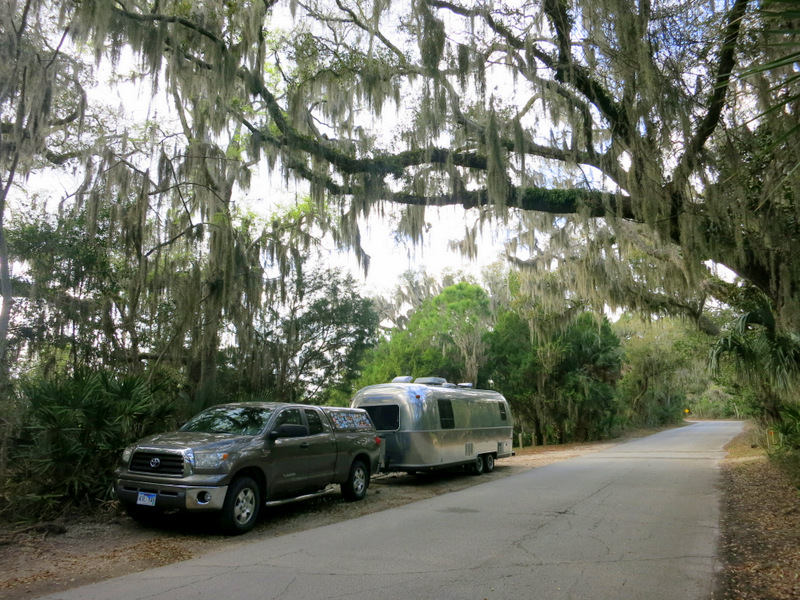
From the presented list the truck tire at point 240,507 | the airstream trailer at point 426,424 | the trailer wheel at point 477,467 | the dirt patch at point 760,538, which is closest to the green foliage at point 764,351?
the dirt patch at point 760,538

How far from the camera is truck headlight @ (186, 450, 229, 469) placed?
6.96 meters

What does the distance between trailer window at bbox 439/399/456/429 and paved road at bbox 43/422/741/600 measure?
270 centimetres

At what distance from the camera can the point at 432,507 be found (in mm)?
9242

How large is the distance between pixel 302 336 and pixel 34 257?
325 inches

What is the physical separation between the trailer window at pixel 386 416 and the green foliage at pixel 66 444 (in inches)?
207

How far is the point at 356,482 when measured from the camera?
9.91 m

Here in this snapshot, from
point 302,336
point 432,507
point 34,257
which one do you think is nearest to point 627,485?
point 432,507

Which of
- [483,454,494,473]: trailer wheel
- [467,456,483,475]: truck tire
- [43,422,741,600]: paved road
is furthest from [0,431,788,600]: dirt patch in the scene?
[483,454,494,473]: trailer wheel

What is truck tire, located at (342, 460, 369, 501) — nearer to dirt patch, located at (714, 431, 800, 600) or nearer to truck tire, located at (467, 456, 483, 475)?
truck tire, located at (467, 456, 483, 475)

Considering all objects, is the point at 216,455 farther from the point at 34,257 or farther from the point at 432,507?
the point at 34,257

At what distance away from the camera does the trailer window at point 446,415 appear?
1257 centimetres

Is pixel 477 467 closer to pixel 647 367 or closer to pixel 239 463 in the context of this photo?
pixel 239 463

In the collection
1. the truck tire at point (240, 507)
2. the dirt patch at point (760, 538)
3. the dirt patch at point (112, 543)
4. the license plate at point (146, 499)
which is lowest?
the dirt patch at point (760, 538)

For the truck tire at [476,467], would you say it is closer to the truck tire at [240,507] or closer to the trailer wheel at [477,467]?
the trailer wheel at [477,467]
